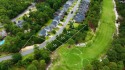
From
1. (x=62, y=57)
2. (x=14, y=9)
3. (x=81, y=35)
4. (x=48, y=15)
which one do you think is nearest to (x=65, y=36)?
(x=81, y=35)

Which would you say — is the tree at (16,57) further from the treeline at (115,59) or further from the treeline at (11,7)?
the treeline at (11,7)

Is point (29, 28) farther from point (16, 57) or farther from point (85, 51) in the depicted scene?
point (85, 51)

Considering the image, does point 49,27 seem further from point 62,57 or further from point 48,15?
point 62,57

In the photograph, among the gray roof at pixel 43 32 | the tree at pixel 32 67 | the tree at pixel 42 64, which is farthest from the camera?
the gray roof at pixel 43 32

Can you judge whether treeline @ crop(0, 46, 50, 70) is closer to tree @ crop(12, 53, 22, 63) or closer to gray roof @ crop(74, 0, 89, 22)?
tree @ crop(12, 53, 22, 63)

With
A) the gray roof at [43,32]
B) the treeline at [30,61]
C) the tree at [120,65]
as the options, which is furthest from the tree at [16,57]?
the tree at [120,65]

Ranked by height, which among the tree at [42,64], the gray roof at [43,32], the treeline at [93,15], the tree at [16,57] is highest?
the treeline at [93,15]
